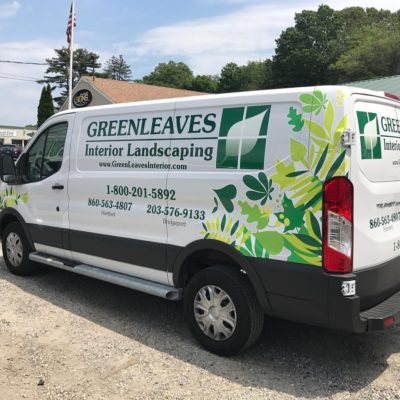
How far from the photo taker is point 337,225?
11.3 feet

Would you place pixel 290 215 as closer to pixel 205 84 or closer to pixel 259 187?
pixel 259 187

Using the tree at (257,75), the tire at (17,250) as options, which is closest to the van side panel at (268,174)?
the tire at (17,250)

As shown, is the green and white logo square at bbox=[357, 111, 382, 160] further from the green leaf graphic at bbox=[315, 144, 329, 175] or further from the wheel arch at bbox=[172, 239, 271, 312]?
the wheel arch at bbox=[172, 239, 271, 312]

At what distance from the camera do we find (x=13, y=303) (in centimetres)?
554

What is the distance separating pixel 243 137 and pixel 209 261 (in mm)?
1177

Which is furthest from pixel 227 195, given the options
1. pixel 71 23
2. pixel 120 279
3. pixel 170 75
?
pixel 170 75

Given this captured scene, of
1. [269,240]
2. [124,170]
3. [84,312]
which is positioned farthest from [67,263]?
[269,240]

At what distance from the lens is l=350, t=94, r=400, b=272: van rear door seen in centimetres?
353

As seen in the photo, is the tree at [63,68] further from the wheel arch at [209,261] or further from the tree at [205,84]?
the wheel arch at [209,261]

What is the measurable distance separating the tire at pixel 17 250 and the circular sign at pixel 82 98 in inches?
1063

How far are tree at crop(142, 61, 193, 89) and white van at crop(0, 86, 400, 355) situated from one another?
316 ft

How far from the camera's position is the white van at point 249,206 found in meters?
3.47

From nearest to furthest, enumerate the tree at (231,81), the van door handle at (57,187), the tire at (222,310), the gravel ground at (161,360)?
1. the gravel ground at (161,360)
2. the tire at (222,310)
3. the van door handle at (57,187)
4. the tree at (231,81)

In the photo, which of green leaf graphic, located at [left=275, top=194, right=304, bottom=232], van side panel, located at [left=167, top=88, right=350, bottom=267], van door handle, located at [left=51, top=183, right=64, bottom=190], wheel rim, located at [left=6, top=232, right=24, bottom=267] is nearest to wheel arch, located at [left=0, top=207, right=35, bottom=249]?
wheel rim, located at [left=6, top=232, right=24, bottom=267]
